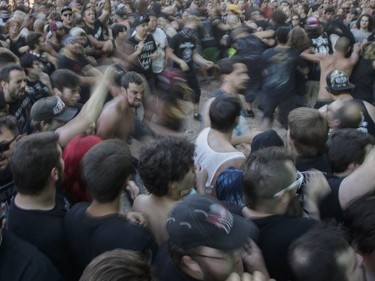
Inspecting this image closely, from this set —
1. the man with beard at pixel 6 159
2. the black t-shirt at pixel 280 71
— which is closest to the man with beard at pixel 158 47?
the black t-shirt at pixel 280 71

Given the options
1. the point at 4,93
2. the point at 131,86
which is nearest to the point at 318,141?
the point at 131,86

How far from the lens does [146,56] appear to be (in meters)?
7.32

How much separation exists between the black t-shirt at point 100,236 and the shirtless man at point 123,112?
1.52m

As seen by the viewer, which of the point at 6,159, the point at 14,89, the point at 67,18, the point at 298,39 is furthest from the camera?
the point at 67,18

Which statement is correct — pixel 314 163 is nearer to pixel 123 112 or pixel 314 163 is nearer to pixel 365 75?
pixel 123 112

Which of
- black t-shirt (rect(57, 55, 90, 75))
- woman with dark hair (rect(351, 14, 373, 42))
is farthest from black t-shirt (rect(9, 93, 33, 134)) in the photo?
woman with dark hair (rect(351, 14, 373, 42))

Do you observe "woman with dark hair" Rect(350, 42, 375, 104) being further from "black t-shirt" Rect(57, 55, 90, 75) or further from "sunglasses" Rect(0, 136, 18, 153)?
"sunglasses" Rect(0, 136, 18, 153)

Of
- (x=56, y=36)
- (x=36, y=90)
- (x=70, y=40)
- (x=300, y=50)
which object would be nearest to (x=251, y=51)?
(x=300, y=50)

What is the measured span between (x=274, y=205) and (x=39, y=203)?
1.18 meters

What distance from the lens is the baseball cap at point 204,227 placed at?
1.85 meters

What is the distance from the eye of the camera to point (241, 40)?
7758mm

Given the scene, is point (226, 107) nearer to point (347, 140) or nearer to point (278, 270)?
point (347, 140)

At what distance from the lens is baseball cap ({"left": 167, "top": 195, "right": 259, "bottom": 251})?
185 centimetres

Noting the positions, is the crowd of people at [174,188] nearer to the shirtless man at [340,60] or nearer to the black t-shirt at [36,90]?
the black t-shirt at [36,90]
